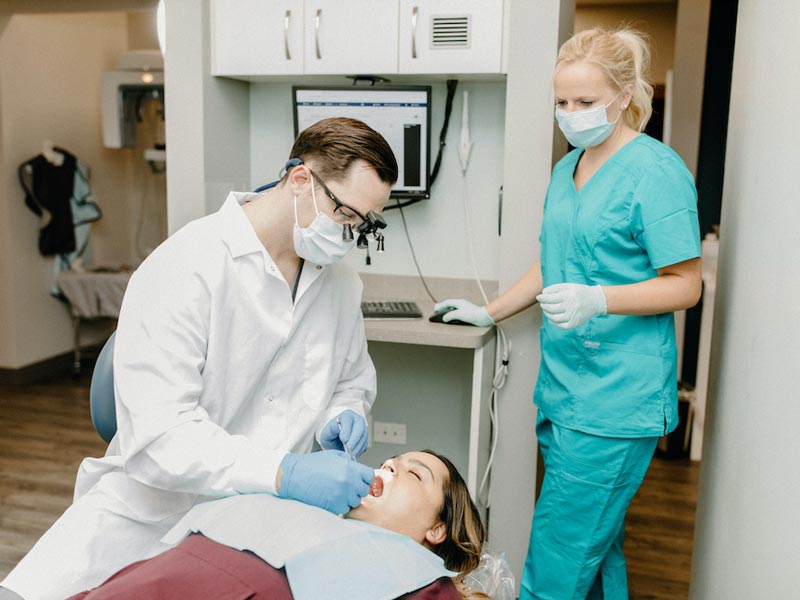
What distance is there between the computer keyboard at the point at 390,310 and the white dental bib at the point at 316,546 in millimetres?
1163

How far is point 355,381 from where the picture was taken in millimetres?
1686

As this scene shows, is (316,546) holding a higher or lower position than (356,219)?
lower

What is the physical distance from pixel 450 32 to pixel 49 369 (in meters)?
3.41

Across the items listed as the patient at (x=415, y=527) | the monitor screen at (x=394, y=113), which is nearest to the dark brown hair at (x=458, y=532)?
the patient at (x=415, y=527)

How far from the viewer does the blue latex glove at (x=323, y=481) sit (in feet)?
4.10

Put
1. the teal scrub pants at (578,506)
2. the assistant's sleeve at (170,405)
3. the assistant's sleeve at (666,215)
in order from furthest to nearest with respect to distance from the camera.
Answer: the teal scrub pants at (578,506), the assistant's sleeve at (666,215), the assistant's sleeve at (170,405)

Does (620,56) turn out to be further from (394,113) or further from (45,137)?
(45,137)

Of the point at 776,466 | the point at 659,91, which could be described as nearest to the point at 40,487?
the point at 776,466

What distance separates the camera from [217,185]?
2.68m

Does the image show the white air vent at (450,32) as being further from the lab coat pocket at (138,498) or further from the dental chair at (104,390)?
the lab coat pocket at (138,498)

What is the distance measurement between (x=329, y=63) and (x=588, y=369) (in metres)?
1.30

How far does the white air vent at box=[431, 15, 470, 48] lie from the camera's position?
2330 millimetres

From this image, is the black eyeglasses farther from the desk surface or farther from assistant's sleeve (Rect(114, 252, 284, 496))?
the desk surface

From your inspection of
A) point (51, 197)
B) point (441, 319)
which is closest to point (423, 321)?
point (441, 319)
